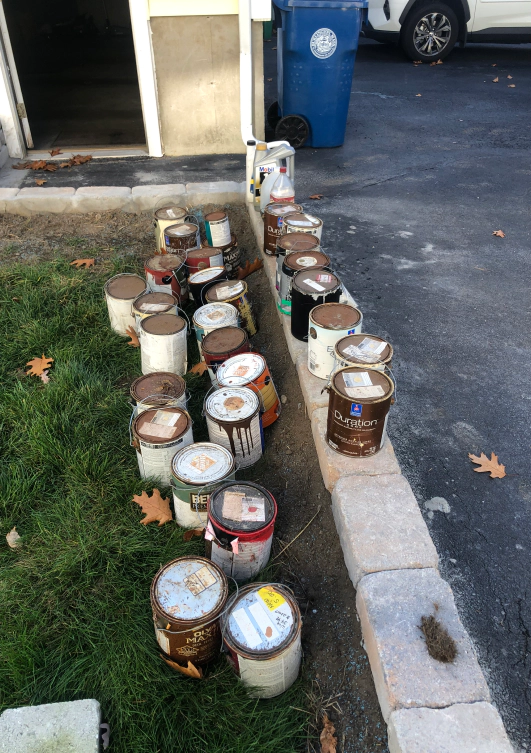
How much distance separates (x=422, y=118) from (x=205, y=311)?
20.1 ft

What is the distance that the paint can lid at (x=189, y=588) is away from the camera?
2.26 m

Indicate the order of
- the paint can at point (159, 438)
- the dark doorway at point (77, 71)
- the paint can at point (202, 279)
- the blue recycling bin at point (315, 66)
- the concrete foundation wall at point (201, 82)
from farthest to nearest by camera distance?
1. the dark doorway at point (77, 71)
2. the blue recycling bin at point (315, 66)
3. the concrete foundation wall at point (201, 82)
4. the paint can at point (202, 279)
5. the paint can at point (159, 438)

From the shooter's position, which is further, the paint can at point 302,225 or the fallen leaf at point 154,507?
the paint can at point 302,225

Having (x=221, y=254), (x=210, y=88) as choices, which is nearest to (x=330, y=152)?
(x=210, y=88)

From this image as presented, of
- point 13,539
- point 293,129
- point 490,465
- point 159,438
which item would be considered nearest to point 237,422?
point 159,438

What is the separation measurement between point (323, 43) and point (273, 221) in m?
3.49

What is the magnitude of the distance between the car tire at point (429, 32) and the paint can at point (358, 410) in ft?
33.6

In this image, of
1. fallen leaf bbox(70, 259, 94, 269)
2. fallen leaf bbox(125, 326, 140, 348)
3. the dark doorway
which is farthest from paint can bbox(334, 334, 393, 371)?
the dark doorway

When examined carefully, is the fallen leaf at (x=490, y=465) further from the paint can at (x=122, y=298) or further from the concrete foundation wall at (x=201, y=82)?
the concrete foundation wall at (x=201, y=82)

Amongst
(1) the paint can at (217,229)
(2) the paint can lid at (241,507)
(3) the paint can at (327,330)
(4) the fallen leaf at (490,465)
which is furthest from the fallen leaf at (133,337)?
(4) the fallen leaf at (490,465)

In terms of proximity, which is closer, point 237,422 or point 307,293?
point 237,422

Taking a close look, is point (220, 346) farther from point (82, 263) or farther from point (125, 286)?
point (82, 263)

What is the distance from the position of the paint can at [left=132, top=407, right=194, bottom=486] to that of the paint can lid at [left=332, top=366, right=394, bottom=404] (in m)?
0.87

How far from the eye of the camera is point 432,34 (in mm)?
10695
